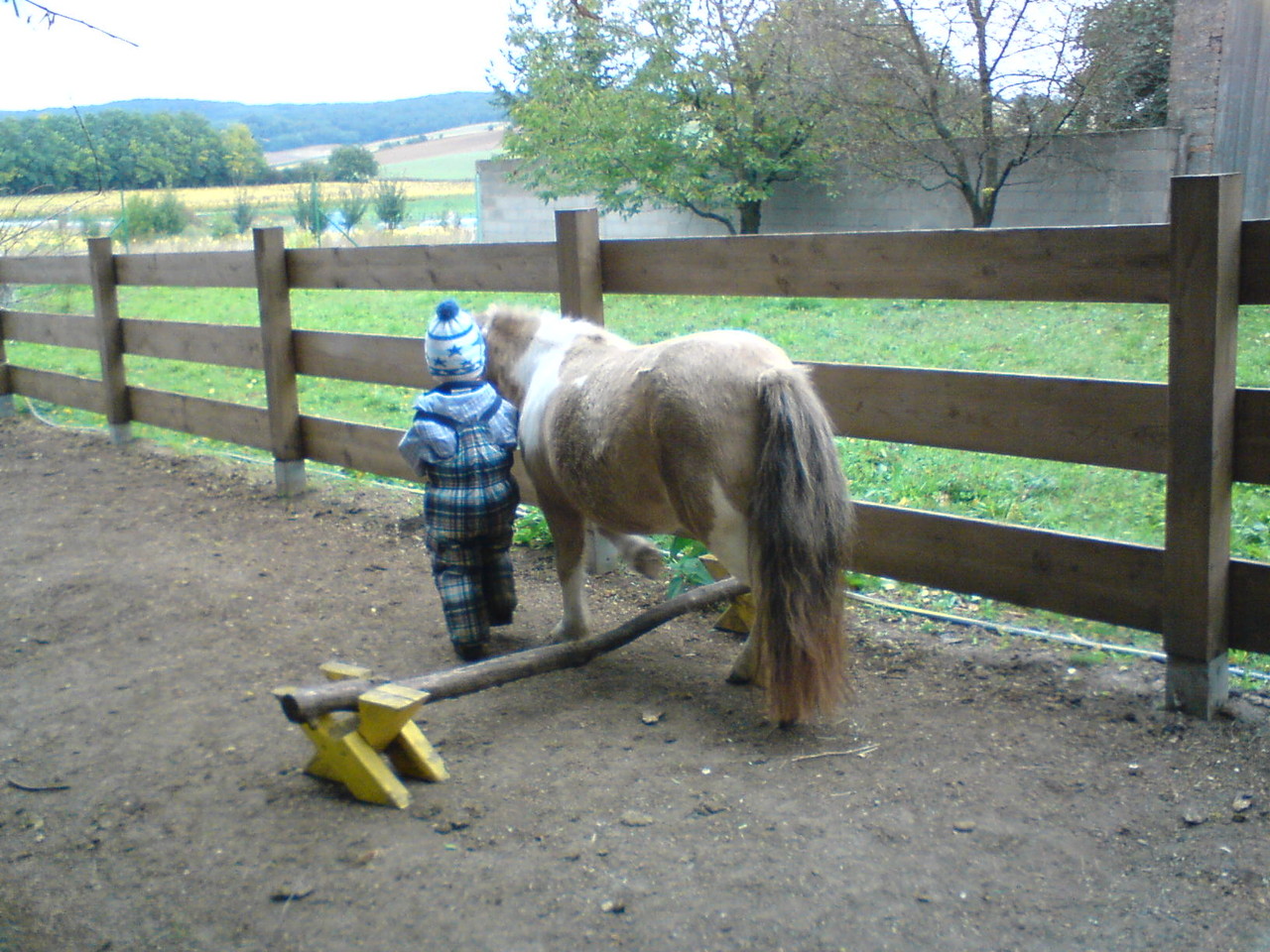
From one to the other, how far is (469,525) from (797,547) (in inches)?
50.9

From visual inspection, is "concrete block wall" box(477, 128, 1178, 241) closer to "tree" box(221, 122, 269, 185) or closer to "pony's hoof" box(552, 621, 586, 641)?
"tree" box(221, 122, 269, 185)

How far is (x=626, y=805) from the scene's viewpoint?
2.65 m

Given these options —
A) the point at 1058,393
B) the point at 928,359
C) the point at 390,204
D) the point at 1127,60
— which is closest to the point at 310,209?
the point at 390,204

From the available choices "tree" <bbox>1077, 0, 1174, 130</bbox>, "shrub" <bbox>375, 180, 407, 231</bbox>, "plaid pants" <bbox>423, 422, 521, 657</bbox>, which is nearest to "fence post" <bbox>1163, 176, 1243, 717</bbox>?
"plaid pants" <bbox>423, 422, 521, 657</bbox>

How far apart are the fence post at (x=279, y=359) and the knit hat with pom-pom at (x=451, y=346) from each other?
2.60m

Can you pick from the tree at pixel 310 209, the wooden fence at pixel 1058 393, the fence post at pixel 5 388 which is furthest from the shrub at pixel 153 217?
the wooden fence at pixel 1058 393

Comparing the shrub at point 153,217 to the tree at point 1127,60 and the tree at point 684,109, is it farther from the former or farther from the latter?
the tree at point 1127,60

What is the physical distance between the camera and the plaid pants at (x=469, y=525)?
3.60 m

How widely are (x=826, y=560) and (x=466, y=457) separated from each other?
1358mm

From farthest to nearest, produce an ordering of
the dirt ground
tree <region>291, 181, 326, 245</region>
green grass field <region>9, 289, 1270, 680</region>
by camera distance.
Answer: tree <region>291, 181, 326, 245</region> < green grass field <region>9, 289, 1270, 680</region> < the dirt ground

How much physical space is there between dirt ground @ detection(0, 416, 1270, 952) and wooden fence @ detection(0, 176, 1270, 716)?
30 cm

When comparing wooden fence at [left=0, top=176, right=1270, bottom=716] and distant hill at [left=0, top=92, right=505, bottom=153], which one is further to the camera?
distant hill at [left=0, top=92, right=505, bottom=153]

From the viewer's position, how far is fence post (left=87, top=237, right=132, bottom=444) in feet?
24.1

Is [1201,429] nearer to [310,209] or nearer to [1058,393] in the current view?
[1058,393]
